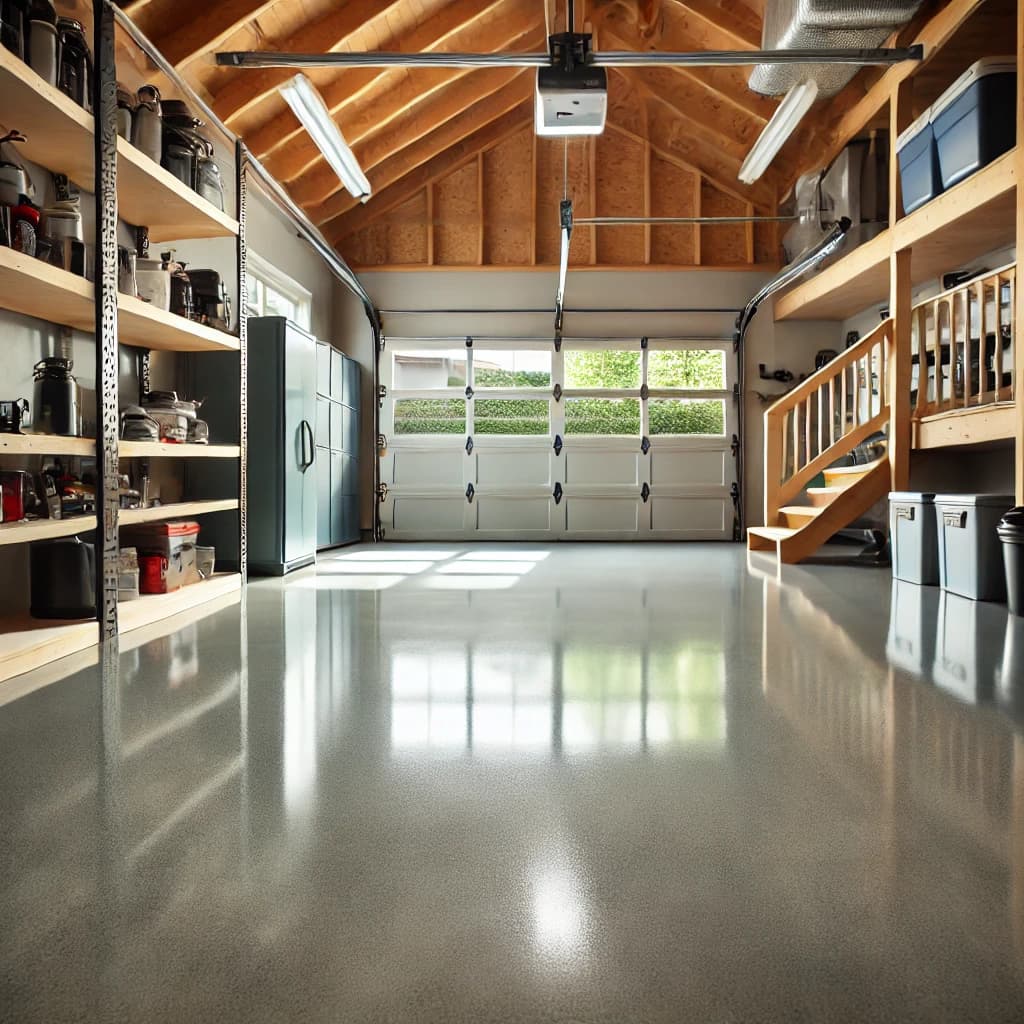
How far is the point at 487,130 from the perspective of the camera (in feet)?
35.2

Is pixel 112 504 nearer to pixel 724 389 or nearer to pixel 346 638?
pixel 346 638

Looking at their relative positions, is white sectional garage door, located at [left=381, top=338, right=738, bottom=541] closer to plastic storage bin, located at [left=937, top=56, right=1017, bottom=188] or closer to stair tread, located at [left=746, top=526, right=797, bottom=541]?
stair tread, located at [left=746, top=526, right=797, bottom=541]

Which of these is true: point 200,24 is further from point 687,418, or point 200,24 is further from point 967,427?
point 687,418

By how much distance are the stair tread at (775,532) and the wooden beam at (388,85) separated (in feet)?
17.5

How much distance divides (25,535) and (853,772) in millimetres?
3058

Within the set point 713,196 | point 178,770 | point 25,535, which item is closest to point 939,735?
point 178,770

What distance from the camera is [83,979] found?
3.99 ft

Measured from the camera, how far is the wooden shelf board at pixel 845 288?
7.87 metres

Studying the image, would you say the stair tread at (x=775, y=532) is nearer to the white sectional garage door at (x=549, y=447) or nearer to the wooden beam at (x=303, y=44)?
the white sectional garage door at (x=549, y=447)

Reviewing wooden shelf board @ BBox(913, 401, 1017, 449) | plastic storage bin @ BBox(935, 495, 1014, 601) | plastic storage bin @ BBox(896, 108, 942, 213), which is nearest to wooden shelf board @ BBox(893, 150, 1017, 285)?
plastic storage bin @ BBox(896, 108, 942, 213)

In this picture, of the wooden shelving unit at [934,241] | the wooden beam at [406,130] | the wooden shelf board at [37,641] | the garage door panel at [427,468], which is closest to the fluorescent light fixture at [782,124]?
the wooden shelving unit at [934,241]

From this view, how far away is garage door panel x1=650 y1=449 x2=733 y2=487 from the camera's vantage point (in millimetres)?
11070

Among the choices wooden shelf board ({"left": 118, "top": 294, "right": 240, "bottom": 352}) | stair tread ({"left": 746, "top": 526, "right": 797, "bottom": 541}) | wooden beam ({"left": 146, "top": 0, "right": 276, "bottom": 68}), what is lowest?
stair tread ({"left": 746, "top": 526, "right": 797, "bottom": 541})

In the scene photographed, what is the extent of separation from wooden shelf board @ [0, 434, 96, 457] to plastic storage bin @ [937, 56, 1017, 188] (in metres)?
5.87
